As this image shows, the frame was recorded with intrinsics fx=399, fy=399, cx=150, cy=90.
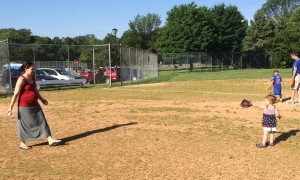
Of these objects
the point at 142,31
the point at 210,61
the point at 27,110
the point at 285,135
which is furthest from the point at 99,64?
the point at 142,31

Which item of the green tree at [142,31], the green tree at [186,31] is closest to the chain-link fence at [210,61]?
the green tree at [186,31]

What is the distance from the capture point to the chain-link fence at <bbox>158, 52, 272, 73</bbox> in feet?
185

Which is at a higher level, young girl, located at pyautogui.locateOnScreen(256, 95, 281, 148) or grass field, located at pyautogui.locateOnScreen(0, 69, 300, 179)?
young girl, located at pyautogui.locateOnScreen(256, 95, 281, 148)

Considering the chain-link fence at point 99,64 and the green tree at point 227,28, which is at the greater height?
the green tree at point 227,28

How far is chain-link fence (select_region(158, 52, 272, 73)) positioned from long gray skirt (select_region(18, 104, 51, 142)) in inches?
1822

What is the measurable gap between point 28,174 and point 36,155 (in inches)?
50.3

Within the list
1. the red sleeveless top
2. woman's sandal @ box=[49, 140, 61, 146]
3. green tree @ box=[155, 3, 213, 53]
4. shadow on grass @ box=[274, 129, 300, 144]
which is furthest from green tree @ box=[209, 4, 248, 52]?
the red sleeveless top

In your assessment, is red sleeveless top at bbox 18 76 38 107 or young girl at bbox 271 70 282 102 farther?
young girl at bbox 271 70 282 102

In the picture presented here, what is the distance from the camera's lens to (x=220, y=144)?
27.1 feet

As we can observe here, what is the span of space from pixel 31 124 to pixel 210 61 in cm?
5280

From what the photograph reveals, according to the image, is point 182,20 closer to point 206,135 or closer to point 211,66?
point 211,66

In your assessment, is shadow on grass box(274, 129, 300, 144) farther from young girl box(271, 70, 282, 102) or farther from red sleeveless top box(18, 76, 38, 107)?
young girl box(271, 70, 282, 102)

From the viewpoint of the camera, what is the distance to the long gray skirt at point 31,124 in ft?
26.9

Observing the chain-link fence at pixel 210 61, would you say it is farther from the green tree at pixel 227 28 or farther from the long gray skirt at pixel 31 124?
the long gray skirt at pixel 31 124
